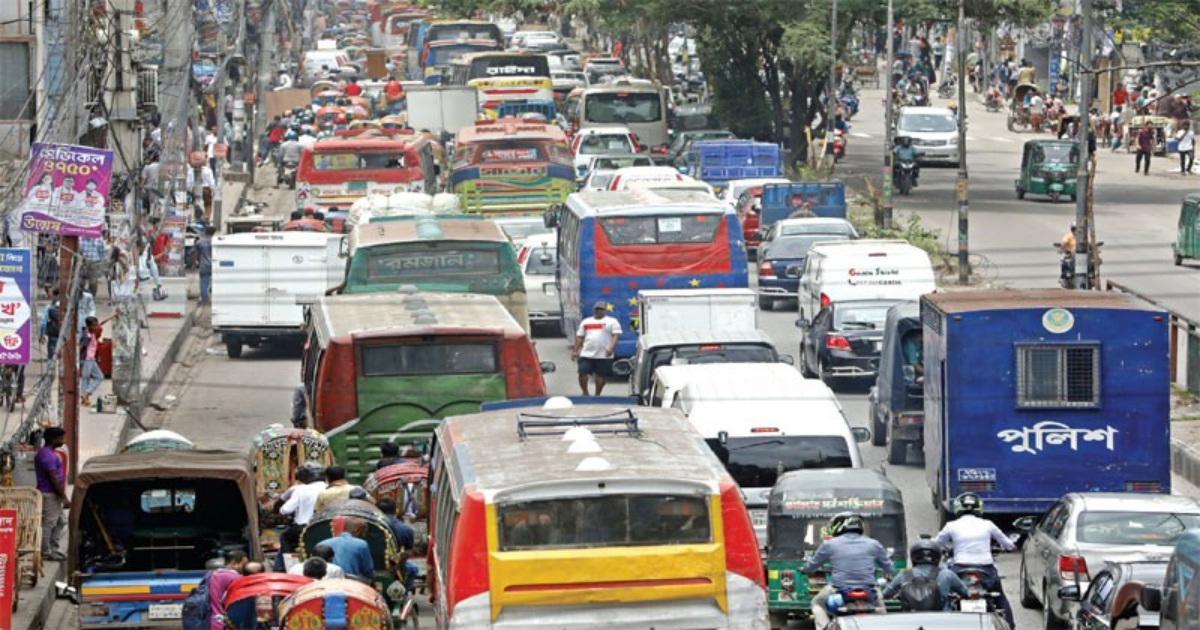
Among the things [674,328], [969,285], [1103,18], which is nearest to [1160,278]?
[969,285]

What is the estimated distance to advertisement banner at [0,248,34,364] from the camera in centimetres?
2017

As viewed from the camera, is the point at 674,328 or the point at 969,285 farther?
the point at 969,285

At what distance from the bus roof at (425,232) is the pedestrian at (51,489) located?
318 inches

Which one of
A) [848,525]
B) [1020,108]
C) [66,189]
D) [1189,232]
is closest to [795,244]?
[1189,232]

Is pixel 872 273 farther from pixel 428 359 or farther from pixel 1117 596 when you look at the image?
pixel 1117 596

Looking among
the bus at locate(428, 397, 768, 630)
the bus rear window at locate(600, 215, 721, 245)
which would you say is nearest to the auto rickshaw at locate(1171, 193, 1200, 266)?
the bus rear window at locate(600, 215, 721, 245)

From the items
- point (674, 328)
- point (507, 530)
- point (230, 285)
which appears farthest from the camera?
point (230, 285)

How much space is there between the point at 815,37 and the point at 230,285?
96.0 feet

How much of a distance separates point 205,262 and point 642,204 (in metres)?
11.1

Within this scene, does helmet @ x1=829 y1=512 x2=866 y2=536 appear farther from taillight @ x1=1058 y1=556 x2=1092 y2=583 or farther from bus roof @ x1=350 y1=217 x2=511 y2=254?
Answer: bus roof @ x1=350 y1=217 x2=511 y2=254

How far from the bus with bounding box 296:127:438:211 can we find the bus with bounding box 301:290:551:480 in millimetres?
23445

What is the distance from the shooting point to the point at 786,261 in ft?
134

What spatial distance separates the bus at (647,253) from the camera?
33.1 m

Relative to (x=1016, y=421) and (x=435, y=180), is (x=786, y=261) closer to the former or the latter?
(x=435, y=180)
